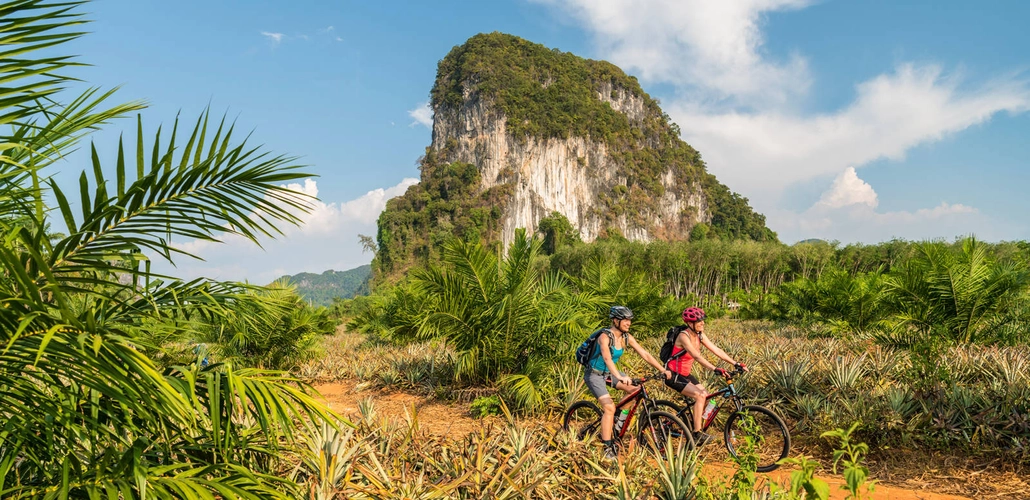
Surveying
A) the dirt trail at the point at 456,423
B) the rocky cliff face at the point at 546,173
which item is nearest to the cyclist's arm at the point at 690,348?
the dirt trail at the point at 456,423

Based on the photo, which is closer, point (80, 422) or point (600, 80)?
point (80, 422)

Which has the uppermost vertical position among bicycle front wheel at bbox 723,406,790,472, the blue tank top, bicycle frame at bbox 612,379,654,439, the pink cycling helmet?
the pink cycling helmet

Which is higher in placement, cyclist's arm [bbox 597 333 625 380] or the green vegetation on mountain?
the green vegetation on mountain

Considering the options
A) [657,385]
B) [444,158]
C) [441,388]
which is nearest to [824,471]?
[657,385]

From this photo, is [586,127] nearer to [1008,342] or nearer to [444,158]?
[444,158]

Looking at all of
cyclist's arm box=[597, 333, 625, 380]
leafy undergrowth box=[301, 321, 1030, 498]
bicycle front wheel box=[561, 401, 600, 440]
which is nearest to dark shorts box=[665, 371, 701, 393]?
cyclist's arm box=[597, 333, 625, 380]

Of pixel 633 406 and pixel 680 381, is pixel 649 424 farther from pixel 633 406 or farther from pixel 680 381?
pixel 680 381

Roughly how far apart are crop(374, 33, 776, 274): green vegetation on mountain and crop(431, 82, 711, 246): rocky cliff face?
2.75 ft

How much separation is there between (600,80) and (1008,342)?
11972 cm

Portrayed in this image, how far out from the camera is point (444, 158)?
10619cm

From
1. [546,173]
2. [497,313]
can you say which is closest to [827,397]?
[497,313]

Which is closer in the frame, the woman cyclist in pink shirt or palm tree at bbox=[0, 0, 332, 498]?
palm tree at bbox=[0, 0, 332, 498]

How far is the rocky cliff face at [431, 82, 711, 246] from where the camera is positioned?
322ft

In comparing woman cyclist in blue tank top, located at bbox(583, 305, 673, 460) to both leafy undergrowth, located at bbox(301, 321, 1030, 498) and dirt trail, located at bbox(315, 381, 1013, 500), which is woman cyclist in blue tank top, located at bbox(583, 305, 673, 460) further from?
dirt trail, located at bbox(315, 381, 1013, 500)
